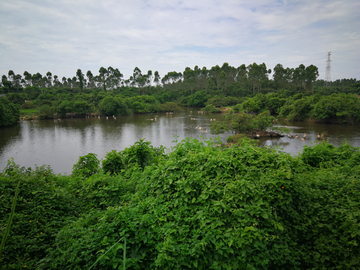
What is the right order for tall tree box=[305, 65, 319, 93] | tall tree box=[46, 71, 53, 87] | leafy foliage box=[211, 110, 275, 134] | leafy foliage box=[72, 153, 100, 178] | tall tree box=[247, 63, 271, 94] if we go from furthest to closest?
tall tree box=[46, 71, 53, 87]
tall tree box=[247, 63, 271, 94]
tall tree box=[305, 65, 319, 93]
leafy foliage box=[211, 110, 275, 134]
leafy foliage box=[72, 153, 100, 178]

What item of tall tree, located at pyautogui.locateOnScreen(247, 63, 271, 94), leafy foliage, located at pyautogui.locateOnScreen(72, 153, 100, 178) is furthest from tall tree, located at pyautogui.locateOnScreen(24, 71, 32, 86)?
leafy foliage, located at pyautogui.locateOnScreen(72, 153, 100, 178)

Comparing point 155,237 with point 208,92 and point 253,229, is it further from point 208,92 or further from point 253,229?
point 208,92

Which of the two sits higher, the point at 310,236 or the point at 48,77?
the point at 48,77

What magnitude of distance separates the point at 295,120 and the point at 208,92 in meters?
53.5

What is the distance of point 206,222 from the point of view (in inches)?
124

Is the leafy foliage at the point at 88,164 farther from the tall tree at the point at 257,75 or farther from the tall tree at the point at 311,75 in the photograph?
the tall tree at the point at 257,75

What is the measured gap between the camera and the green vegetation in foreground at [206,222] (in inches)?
117

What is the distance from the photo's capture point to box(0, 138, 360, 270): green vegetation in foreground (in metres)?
2.98

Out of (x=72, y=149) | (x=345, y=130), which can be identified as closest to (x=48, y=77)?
(x=72, y=149)

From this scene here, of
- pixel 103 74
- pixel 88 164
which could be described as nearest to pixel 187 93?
pixel 103 74

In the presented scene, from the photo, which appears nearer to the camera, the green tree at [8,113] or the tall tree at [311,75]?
the green tree at [8,113]

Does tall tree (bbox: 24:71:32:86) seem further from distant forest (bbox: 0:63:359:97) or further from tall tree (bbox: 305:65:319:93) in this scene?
tall tree (bbox: 305:65:319:93)

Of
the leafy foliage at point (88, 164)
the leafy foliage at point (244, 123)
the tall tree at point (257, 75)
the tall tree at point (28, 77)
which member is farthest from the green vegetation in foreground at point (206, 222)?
the tall tree at point (28, 77)

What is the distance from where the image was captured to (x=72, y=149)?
22906mm
